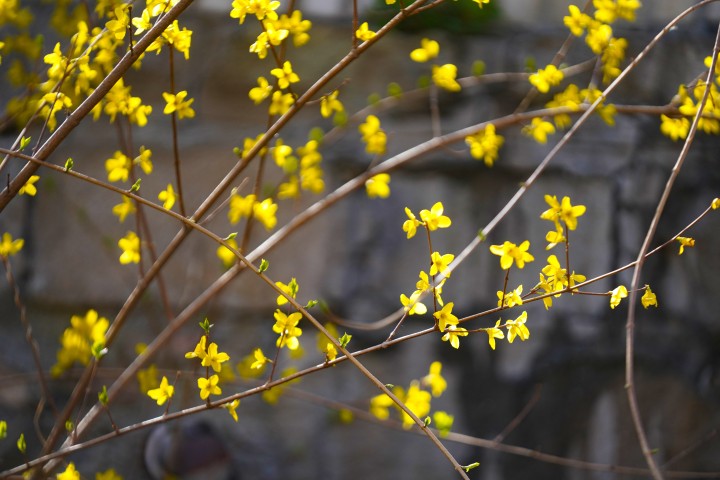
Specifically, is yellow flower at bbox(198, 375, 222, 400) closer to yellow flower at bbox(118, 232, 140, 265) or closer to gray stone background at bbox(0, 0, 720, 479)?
yellow flower at bbox(118, 232, 140, 265)

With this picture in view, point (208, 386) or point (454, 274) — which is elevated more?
point (208, 386)

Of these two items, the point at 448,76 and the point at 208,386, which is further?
the point at 448,76

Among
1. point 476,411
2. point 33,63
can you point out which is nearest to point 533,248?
point 476,411

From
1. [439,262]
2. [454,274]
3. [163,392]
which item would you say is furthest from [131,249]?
[454,274]

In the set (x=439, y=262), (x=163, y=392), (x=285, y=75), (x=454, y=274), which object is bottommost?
(x=454, y=274)

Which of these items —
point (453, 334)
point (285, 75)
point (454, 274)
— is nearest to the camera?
point (453, 334)

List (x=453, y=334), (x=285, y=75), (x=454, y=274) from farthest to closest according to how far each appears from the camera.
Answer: (x=454, y=274) < (x=285, y=75) < (x=453, y=334)

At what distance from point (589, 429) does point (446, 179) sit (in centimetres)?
46

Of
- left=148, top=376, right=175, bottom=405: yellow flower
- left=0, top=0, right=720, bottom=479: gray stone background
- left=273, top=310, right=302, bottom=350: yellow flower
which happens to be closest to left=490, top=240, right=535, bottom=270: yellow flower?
left=273, top=310, right=302, bottom=350: yellow flower

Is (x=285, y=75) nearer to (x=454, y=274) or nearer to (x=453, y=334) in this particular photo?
(x=453, y=334)

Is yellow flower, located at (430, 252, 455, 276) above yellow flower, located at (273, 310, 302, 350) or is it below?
above

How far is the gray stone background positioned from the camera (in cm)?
124

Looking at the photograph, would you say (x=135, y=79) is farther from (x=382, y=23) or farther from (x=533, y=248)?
(x=533, y=248)

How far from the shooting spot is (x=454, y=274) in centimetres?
126
